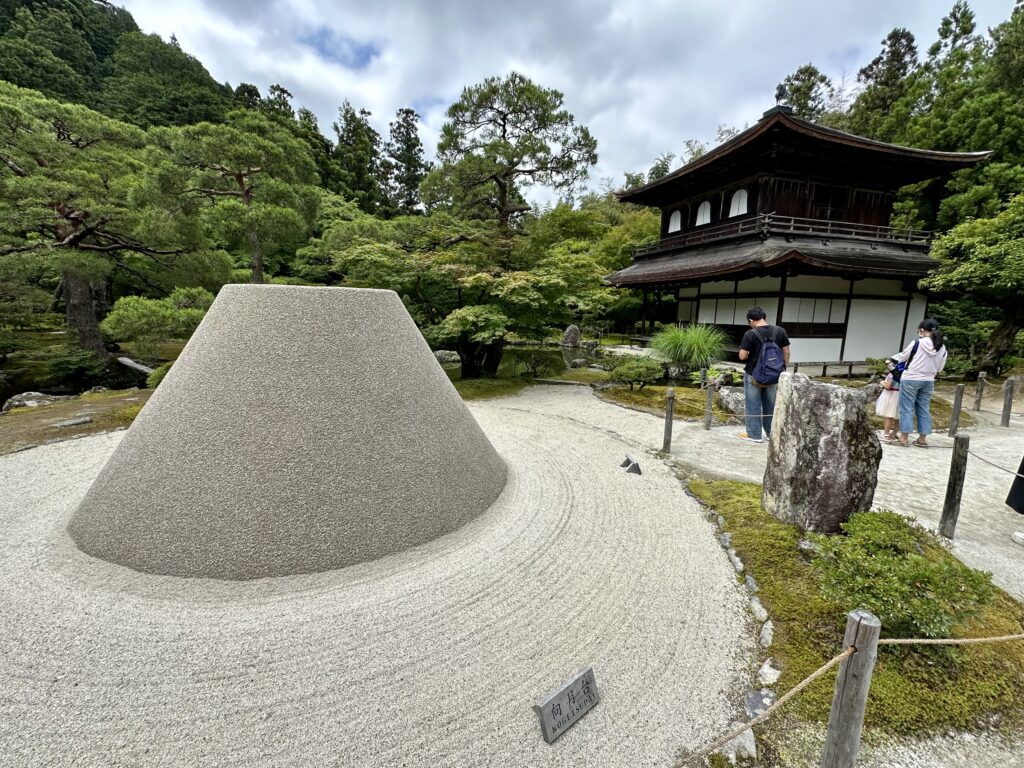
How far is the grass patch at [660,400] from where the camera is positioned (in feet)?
27.4

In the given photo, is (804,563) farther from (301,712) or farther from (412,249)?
(412,249)

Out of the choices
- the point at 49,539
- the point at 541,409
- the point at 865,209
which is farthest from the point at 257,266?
the point at 865,209

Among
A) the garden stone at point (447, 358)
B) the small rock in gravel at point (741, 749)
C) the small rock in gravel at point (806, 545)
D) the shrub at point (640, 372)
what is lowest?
the small rock in gravel at point (741, 749)

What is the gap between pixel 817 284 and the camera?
12.6 meters

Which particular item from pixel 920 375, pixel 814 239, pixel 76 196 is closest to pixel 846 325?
pixel 814 239

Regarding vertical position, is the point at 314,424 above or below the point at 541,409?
above

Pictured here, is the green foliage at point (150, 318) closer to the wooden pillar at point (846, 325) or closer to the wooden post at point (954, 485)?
the wooden post at point (954, 485)

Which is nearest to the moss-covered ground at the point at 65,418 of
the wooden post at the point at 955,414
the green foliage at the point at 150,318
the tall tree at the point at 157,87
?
the green foliage at the point at 150,318

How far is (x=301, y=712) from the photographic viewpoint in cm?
212

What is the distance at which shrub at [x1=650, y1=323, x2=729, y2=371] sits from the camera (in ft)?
34.7

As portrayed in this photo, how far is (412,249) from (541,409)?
619 cm

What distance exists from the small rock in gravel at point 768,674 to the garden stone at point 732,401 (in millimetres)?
6395

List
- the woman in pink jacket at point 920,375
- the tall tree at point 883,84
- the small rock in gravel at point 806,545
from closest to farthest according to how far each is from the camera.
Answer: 1. the small rock in gravel at point 806,545
2. the woman in pink jacket at point 920,375
3. the tall tree at point 883,84

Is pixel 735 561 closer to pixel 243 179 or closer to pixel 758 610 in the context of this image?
pixel 758 610
